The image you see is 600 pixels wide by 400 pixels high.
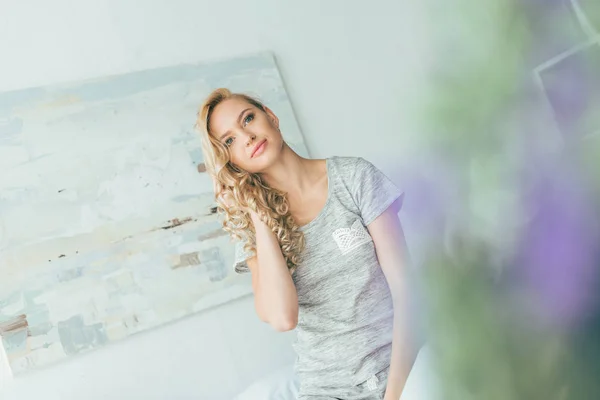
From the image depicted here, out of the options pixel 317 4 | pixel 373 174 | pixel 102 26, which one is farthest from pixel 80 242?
pixel 317 4

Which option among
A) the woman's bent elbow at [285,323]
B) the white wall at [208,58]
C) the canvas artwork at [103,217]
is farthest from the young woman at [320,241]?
the canvas artwork at [103,217]

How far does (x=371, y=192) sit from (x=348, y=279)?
151mm

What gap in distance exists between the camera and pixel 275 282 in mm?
1012

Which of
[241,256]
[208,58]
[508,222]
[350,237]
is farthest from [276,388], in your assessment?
[508,222]

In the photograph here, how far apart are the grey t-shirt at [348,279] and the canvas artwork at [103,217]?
652 mm

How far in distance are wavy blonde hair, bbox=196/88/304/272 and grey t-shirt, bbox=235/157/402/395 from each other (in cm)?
2

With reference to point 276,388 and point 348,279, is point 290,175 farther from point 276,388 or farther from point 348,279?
point 276,388

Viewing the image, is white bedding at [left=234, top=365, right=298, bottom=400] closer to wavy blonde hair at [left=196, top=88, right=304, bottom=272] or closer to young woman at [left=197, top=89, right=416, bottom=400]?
young woman at [left=197, top=89, right=416, bottom=400]

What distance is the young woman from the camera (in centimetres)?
100

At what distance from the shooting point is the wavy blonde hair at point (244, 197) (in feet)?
3.14

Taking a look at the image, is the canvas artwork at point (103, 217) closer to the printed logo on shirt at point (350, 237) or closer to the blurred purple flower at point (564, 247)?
the printed logo on shirt at point (350, 237)

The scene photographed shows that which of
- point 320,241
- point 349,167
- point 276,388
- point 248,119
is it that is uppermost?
point 248,119

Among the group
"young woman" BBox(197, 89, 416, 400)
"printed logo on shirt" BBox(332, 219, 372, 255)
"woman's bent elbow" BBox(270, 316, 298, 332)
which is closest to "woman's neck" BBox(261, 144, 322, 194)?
"young woman" BBox(197, 89, 416, 400)

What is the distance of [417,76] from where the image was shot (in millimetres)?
152
